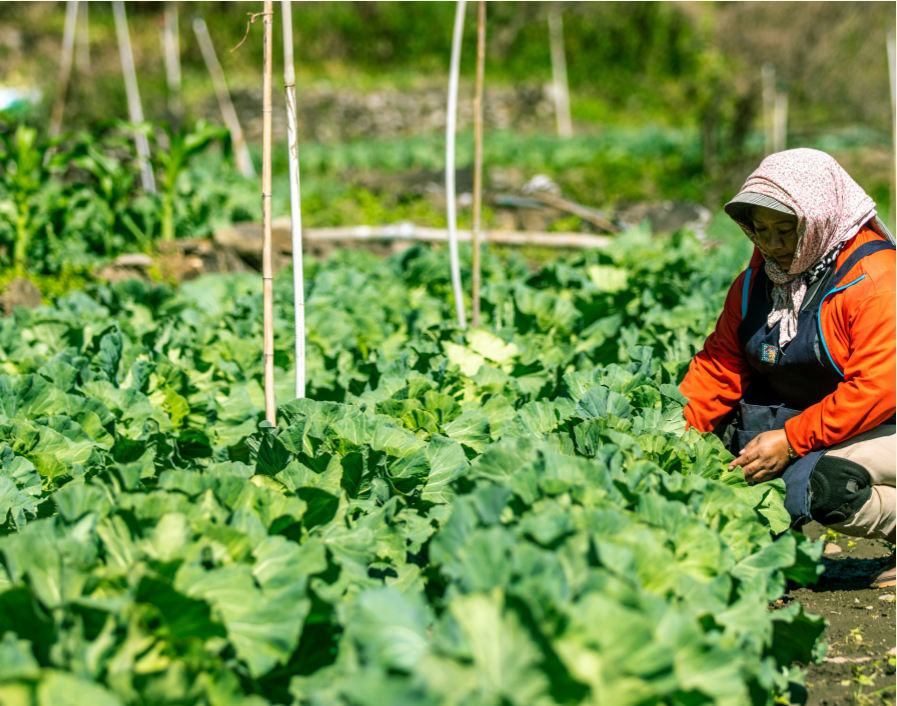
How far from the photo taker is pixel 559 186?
10133mm

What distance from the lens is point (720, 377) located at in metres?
2.37

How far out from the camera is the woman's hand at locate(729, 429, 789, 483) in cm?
208

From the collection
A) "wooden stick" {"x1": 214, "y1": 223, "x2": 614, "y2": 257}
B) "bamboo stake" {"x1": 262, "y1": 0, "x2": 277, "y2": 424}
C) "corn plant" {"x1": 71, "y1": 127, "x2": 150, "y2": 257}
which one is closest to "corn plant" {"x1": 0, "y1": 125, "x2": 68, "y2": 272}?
"corn plant" {"x1": 71, "y1": 127, "x2": 150, "y2": 257}

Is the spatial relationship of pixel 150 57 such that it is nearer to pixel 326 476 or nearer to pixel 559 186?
pixel 559 186

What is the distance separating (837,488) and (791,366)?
36 cm

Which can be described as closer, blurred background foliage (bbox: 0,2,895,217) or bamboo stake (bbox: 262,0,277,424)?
bamboo stake (bbox: 262,0,277,424)

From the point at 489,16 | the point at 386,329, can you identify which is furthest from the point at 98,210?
the point at 489,16

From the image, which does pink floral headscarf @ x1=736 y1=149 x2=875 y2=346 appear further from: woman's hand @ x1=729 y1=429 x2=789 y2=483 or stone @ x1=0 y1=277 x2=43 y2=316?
stone @ x1=0 y1=277 x2=43 y2=316

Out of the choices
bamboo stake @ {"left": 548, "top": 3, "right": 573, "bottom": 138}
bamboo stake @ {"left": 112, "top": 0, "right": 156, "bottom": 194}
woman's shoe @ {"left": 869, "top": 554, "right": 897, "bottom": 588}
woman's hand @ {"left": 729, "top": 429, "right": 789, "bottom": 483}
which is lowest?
woman's shoe @ {"left": 869, "top": 554, "right": 897, "bottom": 588}

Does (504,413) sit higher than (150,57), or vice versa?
(150,57)

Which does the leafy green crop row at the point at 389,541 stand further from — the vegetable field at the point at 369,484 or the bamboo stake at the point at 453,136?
the bamboo stake at the point at 453,136

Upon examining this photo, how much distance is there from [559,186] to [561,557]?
9300 mm

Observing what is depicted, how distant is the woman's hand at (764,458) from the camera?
6.81 feet

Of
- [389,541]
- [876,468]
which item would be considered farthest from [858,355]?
[389,541]
